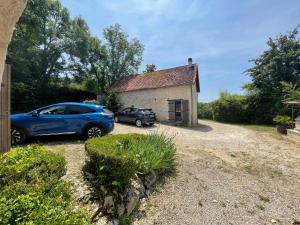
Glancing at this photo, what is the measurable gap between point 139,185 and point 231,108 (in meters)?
21.2

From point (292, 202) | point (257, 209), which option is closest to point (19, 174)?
point (257, 209)

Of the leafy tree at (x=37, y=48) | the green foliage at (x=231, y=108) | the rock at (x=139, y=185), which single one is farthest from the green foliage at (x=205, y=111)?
the rock at (x=139, y=185)

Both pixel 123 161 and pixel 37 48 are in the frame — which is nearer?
pixel 123 161

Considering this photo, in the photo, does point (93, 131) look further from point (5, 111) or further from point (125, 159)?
point (125, 159)

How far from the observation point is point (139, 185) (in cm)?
483

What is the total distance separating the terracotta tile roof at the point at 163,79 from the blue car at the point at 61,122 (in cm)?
1107


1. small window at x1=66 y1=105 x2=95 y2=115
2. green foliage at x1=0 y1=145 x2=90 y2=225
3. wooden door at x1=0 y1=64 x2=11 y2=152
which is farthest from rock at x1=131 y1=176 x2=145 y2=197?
small window at x1=66 y1=105 x2=95 y2=115

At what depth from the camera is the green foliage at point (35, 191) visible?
2.10 m

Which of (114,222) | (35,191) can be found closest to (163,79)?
(114,222)

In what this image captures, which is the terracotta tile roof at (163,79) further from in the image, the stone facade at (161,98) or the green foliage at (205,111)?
the green foliage at (205,111)

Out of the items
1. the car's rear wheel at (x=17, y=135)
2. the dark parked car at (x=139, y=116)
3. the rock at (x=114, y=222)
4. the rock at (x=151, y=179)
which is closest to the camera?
the rock at (x=114, y=222)

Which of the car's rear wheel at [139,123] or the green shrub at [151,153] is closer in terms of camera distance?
the green shrub at [151,153]

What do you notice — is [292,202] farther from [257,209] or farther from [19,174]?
[19,174]

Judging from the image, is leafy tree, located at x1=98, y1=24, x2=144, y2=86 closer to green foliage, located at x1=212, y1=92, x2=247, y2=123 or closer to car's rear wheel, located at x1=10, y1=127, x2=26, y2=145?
green foliage, located at x1=212, y1=92, x2=247, y2=123
